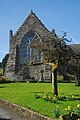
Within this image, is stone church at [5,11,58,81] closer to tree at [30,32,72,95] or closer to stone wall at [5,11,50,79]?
stone wall at [5,11,50,79]

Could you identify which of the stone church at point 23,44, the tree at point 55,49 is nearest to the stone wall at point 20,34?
the stone church at point 23,44

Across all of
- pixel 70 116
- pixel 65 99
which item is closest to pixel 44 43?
pixel 65 99

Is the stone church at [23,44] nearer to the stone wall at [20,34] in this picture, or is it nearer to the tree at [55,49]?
the stone wall at [20,34]

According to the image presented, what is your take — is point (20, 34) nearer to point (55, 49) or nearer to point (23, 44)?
point (23, 44)

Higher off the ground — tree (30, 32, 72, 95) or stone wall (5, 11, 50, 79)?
stone wall (5, 11, 50, 79)

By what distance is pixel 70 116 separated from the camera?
13.6 meters

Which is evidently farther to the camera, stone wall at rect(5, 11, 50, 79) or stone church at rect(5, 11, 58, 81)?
stone wall at rect(5, 11, 50, 79)

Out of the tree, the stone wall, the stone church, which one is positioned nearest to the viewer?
the tree

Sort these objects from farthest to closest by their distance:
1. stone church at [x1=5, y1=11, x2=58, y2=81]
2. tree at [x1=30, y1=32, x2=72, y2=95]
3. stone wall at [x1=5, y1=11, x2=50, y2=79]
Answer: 1. stone wall at [x1=5, y1=11, x2=50, y2=79]
2. stone church at [x1=5, y1=11, x2=58, y2=81]
3. tree at [x1=30, y1=32, x2=72, y2=95]

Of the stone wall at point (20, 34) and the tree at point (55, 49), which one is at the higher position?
the stone wall at point (20, 34)

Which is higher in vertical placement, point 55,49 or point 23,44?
point 23,44

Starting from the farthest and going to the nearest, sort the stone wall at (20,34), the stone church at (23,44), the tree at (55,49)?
the stone wall at (20,34) → the stone church at (23,44) → the tree at (55,49)

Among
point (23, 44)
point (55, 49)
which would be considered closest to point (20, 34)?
point (23, 44)

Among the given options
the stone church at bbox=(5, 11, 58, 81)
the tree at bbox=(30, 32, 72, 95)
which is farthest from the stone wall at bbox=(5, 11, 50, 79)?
the tree at bbox=(30, 32, 72, 95)
